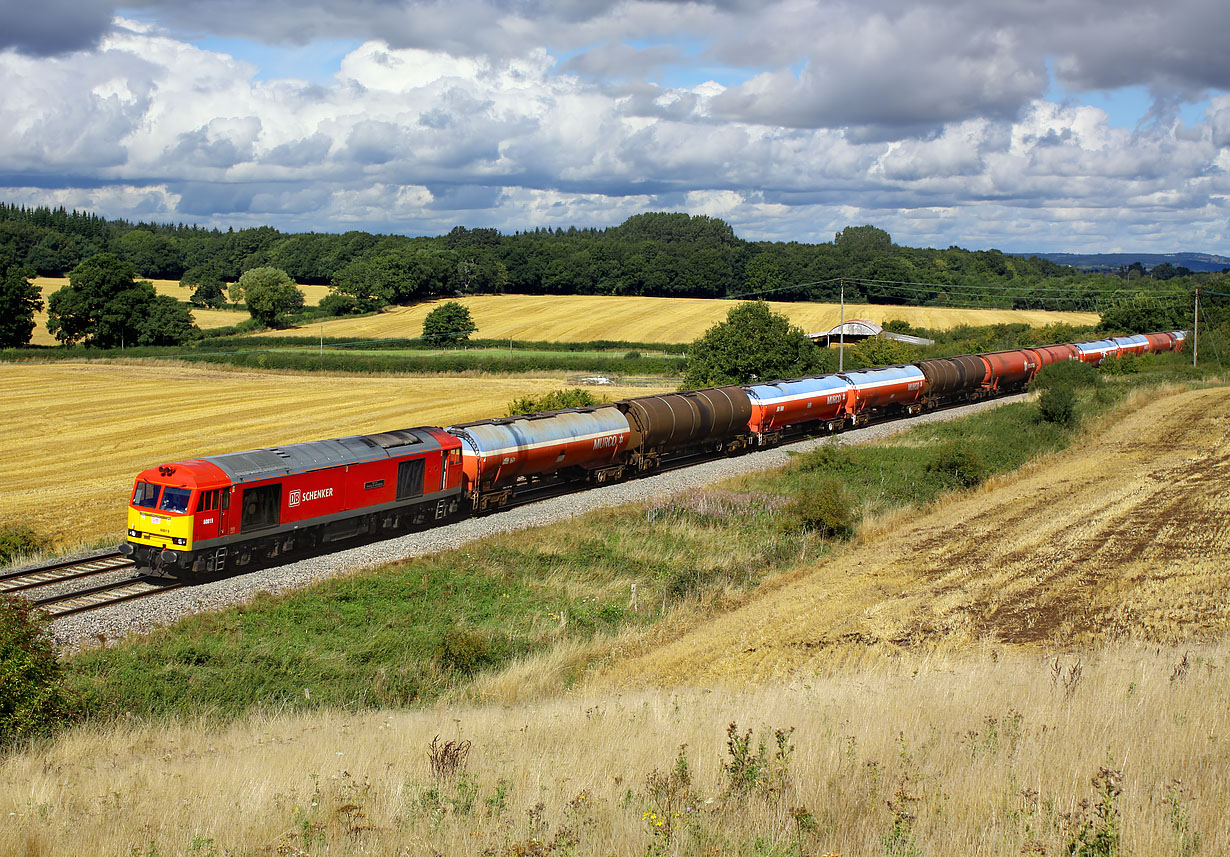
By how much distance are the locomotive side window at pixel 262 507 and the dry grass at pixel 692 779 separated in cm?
1158

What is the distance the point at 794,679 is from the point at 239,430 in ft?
154

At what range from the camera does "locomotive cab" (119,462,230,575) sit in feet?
78.5

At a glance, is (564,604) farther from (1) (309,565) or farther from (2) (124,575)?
(2) (124,575)

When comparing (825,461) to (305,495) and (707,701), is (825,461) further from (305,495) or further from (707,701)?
(707,701)

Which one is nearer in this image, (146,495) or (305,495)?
(146,495)

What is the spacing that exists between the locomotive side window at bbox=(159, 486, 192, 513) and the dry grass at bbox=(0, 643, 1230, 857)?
10621 millimetres

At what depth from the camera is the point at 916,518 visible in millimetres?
33125

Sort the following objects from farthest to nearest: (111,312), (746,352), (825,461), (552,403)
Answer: (111,312) < (746,352) < (552,403) < (825,461)

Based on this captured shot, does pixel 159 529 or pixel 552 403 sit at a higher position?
pixel 552 403

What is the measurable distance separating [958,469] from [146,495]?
29078 mm

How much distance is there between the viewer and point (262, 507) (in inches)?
1009

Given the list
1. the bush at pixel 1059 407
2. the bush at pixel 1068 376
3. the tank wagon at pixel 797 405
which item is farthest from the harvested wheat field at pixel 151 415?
the bush at pixel 1068 376

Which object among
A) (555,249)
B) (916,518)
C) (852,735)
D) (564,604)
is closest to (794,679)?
(852,735)

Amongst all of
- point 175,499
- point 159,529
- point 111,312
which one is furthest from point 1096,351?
point 111,312
